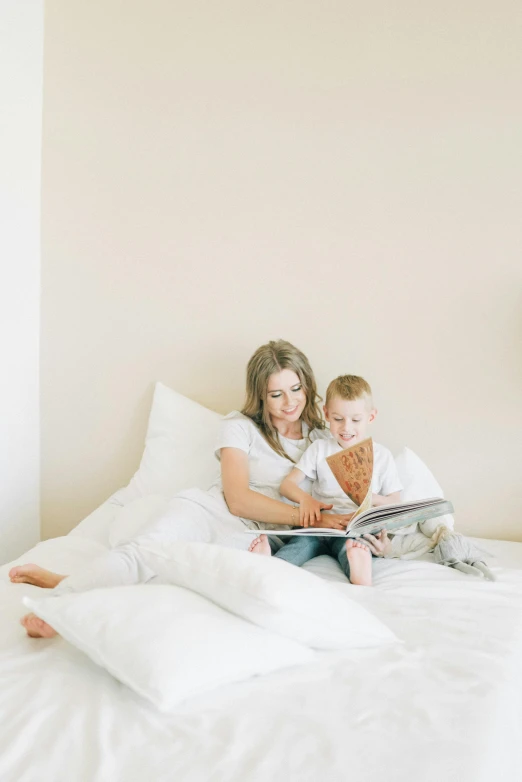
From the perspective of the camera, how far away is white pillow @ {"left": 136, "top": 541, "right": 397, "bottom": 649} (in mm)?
1234

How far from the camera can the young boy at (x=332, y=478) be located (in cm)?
199

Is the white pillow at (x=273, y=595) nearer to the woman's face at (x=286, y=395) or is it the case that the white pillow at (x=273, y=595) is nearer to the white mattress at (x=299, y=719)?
the white mattress at (x=299, y=719)

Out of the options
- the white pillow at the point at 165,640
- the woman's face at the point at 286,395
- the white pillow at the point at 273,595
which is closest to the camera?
the white pillow at the point at 165,640

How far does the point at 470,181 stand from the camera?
2236 millimetres

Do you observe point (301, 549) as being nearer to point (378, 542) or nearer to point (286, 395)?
point (378, 542)

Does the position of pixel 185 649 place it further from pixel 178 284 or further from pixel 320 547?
pixel 178 284

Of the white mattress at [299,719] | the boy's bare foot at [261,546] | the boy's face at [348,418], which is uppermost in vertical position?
the boy's face at [348,418]

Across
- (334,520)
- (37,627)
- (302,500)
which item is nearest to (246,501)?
(302,500)

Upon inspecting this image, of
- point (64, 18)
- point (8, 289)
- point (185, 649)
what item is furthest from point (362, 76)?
point (185, 649)

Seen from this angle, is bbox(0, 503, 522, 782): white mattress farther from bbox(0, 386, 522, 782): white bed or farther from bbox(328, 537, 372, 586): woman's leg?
bbox(328, 537, 372, 586): woman's leg

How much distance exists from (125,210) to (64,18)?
72cm

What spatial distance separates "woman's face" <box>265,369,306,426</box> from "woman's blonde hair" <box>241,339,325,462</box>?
15 mm

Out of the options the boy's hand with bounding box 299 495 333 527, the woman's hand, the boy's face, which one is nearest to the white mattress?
the woman's hand

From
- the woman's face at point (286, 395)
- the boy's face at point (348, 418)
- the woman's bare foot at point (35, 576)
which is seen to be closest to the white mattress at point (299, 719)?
the woman's bare foot at point (35, 576)
